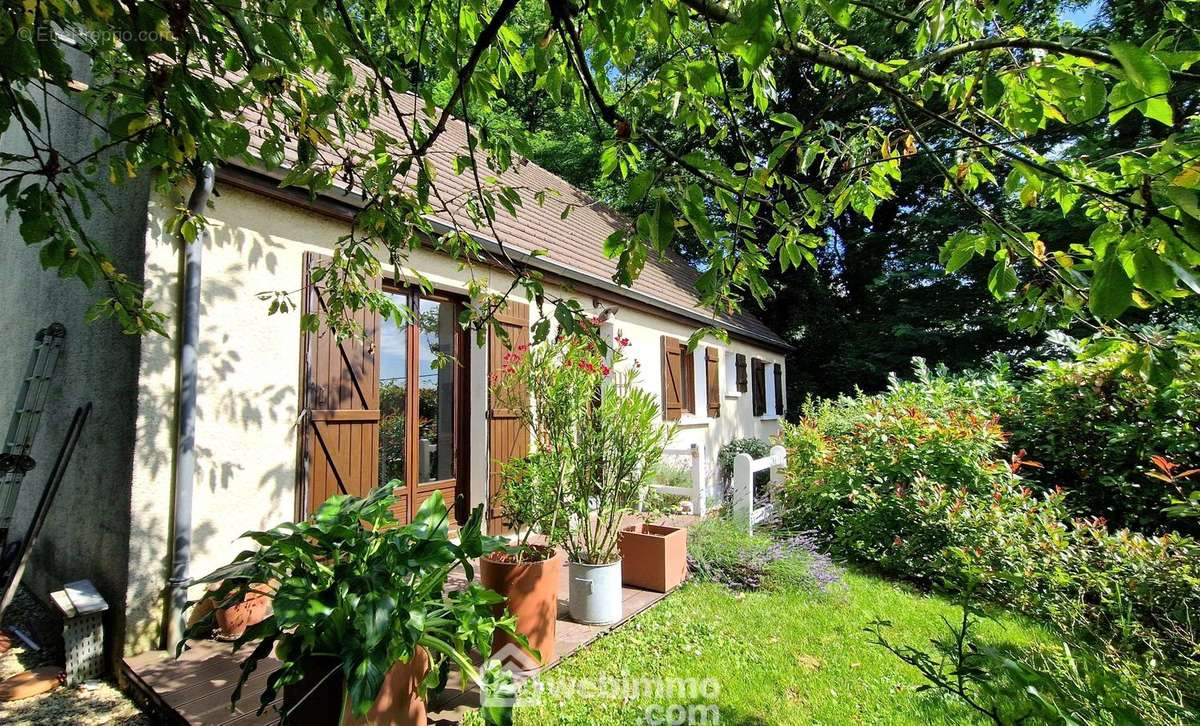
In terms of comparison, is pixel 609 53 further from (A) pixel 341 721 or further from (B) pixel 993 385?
(B) pixel 993 385

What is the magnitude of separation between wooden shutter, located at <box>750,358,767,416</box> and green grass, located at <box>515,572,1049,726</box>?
26.9 feet

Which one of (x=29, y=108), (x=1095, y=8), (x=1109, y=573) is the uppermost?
(x=1095, y=8)

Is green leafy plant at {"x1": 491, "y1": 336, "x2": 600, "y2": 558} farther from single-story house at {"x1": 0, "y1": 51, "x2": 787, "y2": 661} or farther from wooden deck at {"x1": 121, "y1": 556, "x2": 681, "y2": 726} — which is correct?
wooden deck at {"x1": 121, "y1": 556, "x2": 681, "y2": 726}

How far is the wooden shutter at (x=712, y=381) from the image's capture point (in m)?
10.2

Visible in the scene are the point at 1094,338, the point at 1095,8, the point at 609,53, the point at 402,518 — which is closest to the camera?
the point at 1094,338

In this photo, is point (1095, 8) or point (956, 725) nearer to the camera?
point (956, 725)

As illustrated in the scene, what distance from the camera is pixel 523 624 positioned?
3033 mm

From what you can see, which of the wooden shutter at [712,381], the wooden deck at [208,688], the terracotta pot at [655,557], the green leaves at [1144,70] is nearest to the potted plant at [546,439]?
the wooden deck at [208,688]

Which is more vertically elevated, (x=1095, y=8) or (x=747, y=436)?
(x=1095, y=8)

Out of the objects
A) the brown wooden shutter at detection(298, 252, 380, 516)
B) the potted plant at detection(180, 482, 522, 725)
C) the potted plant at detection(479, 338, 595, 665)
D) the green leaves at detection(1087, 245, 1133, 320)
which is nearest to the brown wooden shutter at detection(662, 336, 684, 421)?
the potted plant at detection(479, 338, 595, 665)

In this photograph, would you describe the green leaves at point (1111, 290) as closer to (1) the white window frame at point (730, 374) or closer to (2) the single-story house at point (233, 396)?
(2) the single-story house at point (233, 396)

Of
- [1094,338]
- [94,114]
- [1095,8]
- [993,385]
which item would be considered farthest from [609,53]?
[1095,8]

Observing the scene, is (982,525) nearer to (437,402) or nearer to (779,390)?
(437,402)

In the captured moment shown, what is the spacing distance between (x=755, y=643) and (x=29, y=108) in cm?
417
